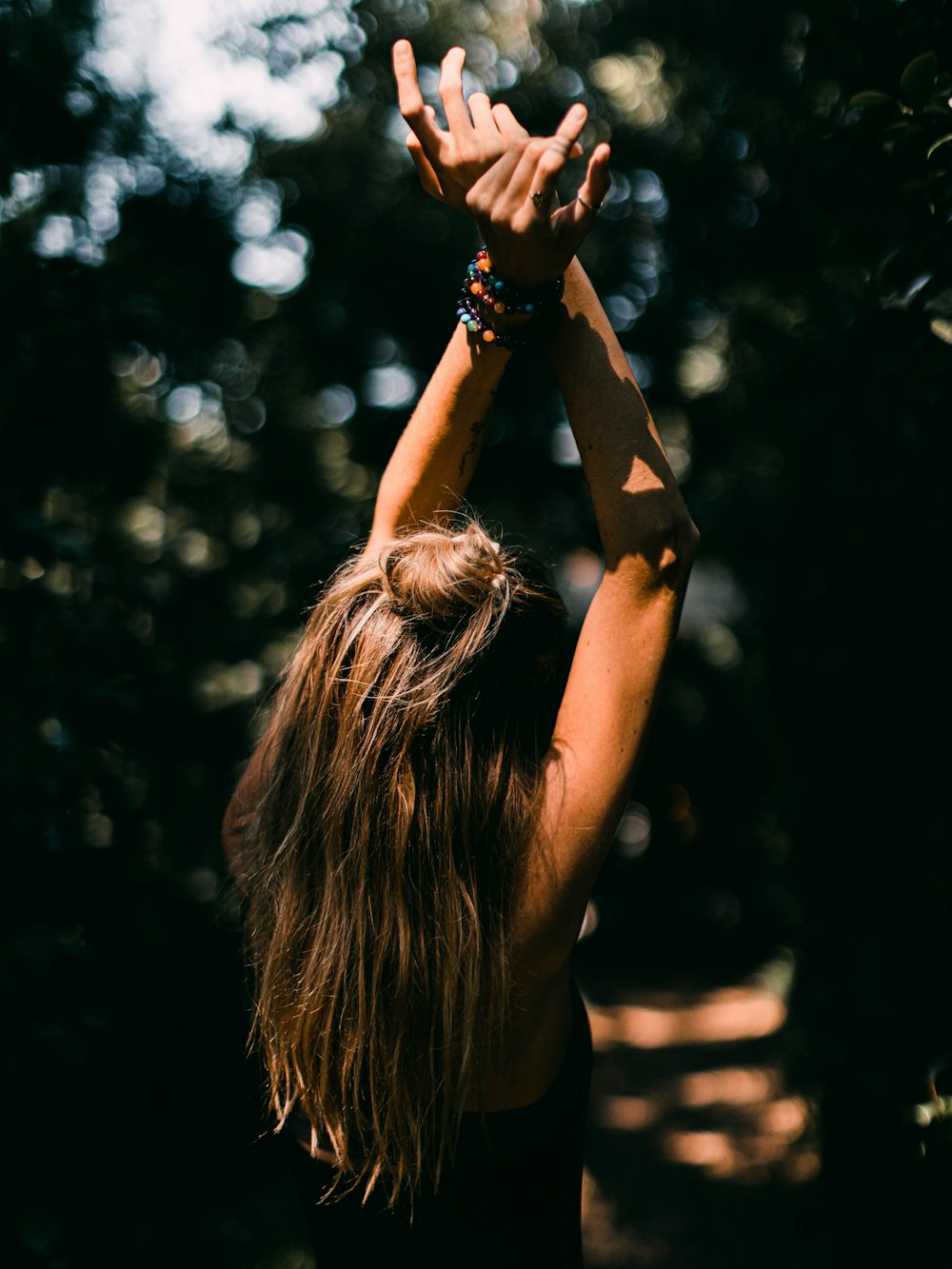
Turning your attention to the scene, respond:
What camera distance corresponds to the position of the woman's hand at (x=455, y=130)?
1145 mm

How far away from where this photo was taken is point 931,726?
1834 millimetres

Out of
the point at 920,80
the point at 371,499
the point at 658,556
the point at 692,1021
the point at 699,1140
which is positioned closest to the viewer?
the point at 658,556

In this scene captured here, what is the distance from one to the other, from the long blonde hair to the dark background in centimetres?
89

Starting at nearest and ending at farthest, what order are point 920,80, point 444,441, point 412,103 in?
point 412,103
point 920,80
point 444,441

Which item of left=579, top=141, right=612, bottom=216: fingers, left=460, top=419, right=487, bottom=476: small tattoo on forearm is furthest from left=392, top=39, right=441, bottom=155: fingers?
left=460, top=419, right=487, bottom=476: small tattoo on forearm

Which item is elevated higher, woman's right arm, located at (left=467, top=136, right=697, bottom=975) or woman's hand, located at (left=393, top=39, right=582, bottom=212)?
woman's hand, located at (left=393, top=39, right=582, bottom=212)

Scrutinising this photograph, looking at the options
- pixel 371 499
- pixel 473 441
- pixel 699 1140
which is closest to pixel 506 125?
pixel 473 441

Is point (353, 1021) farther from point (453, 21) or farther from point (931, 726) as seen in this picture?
point (453, 21)

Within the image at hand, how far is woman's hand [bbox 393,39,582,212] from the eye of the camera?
1145 mm

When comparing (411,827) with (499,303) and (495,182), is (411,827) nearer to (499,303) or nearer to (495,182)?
(499,303)

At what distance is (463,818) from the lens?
1.36 metres

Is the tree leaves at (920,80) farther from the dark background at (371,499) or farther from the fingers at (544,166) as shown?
the fingers at (544,166)

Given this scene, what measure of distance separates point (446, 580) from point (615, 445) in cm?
31

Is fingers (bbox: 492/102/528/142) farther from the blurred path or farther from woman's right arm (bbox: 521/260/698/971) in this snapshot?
the blurred path
